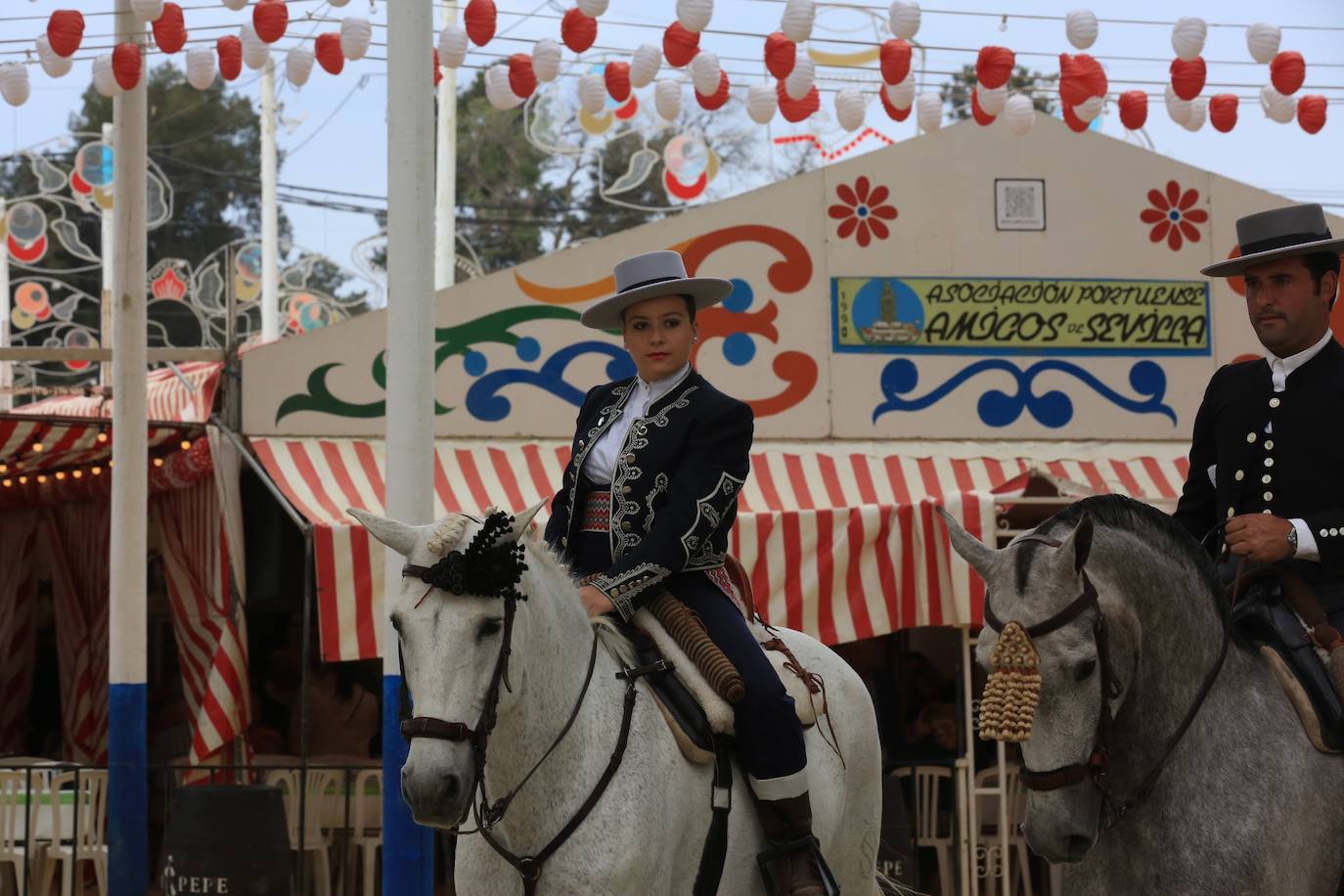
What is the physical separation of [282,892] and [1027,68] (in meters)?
Result: 37.6

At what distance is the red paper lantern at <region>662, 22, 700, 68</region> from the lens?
31.9 feet

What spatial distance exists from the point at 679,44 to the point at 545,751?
20.2 feet

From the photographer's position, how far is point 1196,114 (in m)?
10.6

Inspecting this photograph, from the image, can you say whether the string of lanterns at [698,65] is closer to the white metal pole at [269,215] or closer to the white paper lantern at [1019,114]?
the white paper lantern at [1019,114]

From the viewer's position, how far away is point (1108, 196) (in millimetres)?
12727

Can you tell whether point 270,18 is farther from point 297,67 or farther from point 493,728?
point 493,728

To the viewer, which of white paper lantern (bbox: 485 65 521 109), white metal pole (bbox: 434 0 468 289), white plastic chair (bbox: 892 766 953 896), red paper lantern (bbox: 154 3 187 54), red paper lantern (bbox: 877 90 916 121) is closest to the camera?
red paper lantern (bbox: 154 3 187 54)

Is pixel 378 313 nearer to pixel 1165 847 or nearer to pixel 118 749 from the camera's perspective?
pixel 118 749

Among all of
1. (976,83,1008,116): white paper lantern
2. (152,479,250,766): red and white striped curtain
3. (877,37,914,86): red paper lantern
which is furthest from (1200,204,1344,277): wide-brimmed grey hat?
(152,479,250,766): red and white striped curtain

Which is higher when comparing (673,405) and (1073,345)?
(1073,345)

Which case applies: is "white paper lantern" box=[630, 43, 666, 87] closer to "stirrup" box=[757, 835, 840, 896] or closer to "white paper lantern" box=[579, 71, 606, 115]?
"white paper lantern" box=[579, 71, 606, 115]

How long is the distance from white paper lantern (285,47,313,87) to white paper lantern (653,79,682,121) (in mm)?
2256

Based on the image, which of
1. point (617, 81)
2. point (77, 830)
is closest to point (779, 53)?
point (617, 81)

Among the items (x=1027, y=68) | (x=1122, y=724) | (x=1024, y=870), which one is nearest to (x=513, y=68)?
(x=1024, y=870)
